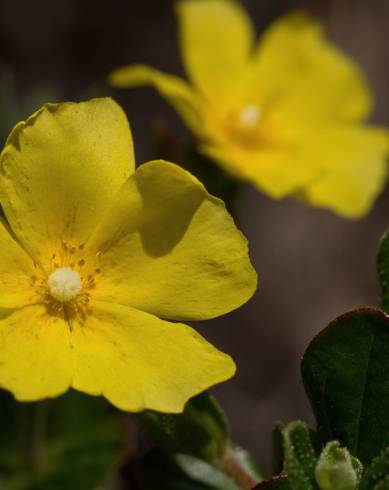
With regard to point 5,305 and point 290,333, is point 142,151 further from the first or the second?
point 5,305

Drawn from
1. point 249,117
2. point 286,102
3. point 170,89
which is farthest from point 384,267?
point 286,102

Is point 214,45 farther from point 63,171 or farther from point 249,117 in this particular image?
point 63,171

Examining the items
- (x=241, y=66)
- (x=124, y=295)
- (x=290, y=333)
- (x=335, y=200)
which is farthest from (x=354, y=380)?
(x=290, y=333)

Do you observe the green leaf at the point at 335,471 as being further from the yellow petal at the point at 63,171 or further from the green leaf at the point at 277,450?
the yellow petal at the point at 63,171

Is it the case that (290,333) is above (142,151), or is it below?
below

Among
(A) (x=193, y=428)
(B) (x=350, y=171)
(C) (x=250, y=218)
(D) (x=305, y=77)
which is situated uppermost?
(D) (x=305, y=77)

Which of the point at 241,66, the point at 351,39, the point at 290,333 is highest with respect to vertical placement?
the point at 241,66

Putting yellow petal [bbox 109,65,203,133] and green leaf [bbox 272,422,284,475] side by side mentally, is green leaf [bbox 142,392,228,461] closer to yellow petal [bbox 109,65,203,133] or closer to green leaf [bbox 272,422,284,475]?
green leaf [bbox 272,422,284,475]

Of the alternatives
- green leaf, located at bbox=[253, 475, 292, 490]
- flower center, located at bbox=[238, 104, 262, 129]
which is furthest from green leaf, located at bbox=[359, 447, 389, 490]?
flower center, located at bbox=[238, 104, 262, 129]
